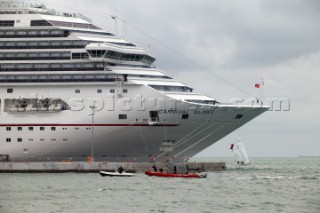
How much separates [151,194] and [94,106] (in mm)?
21727

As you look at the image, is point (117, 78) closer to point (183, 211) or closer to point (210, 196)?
point (210, 196)

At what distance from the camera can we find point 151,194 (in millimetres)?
52562

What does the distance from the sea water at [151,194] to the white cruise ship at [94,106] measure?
517 cm

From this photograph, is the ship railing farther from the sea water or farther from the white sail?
the white sail

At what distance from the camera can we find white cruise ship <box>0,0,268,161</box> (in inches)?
2867

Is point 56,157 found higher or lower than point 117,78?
lower

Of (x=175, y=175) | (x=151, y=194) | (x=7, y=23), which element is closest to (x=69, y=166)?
(x=175, y=175)

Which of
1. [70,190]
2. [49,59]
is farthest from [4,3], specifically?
[70,190]

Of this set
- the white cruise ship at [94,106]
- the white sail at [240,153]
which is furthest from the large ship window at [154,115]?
the white sail at [240,153]

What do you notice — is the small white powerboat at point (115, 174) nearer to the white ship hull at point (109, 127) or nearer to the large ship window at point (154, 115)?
the white ship hull at point (109, 127)

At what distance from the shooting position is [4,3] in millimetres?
83312

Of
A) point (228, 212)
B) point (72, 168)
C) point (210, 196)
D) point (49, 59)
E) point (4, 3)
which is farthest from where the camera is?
point (4, 3)

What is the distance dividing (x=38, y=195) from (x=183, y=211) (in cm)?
1238

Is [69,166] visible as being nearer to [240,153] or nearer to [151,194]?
[151,194]
